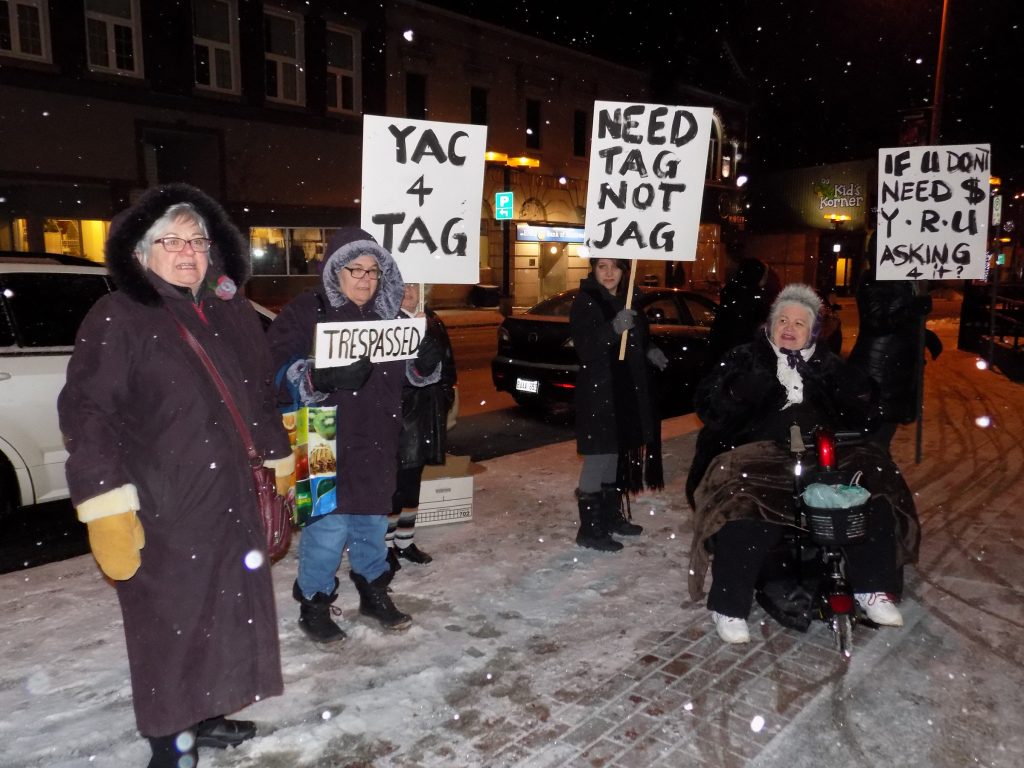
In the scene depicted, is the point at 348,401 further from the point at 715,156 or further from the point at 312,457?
the point at 715,156

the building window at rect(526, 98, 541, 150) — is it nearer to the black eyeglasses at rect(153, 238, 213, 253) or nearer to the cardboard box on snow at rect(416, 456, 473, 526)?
the cardboard box on snow at rect(416, 456, 473, 526)

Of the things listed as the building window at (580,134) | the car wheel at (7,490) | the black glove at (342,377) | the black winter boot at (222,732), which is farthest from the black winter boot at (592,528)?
the building window at (580,134)

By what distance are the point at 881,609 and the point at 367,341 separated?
2871 mm

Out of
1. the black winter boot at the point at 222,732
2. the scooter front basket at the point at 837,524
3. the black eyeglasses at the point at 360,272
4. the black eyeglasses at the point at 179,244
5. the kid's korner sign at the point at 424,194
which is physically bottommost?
the black winter boot at the point at 222,732

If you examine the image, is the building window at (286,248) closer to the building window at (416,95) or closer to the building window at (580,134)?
the building window at (416,95)

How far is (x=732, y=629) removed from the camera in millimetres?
3994

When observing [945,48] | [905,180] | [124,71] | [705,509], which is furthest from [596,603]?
[124,71]

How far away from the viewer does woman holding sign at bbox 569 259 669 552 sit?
5176 mm

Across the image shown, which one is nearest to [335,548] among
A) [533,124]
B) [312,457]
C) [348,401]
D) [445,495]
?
[312,457]

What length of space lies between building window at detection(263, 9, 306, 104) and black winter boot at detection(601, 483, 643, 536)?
67.3ft

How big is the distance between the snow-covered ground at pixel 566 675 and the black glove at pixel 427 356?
126 centimetres

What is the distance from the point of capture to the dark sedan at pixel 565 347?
955 cm

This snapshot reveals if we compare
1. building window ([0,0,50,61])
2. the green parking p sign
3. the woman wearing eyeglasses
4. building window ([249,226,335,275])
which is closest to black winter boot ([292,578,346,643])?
the woman wearing eyeglasses

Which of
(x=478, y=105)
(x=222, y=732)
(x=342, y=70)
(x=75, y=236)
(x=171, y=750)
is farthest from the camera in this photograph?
(x=478, y=105)
